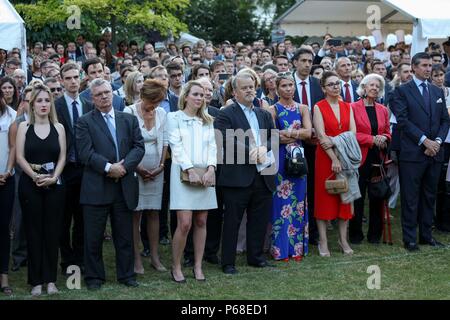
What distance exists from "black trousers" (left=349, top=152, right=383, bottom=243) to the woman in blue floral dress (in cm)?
103

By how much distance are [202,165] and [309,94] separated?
233 centimetres

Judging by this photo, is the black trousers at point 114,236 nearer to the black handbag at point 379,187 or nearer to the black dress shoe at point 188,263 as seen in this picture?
the black dress shoe at point 188,263

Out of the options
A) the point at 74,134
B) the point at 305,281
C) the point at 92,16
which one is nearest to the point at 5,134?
the point at 74,134

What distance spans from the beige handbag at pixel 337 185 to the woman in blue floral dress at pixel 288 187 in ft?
0.93

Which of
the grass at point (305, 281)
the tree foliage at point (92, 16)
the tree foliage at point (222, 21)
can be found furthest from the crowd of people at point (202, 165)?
the tree foliage at point (222, 21)

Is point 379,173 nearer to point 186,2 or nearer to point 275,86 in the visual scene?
point 275,86

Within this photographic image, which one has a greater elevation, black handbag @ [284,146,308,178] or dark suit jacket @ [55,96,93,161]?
dark suit jacket @ [55,96,93,161]

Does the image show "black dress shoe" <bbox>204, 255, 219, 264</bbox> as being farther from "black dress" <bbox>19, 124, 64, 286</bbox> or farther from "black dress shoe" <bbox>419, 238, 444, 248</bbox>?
"black dress shoe" <bbox>419, 238, 444, 248</bbox>

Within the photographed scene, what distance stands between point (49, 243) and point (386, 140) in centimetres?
409

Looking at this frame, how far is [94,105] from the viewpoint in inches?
307

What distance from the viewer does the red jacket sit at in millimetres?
9062

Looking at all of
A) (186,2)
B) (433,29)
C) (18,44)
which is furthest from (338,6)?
(18,44)

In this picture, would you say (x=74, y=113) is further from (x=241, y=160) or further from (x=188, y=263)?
(x=188, y=263)

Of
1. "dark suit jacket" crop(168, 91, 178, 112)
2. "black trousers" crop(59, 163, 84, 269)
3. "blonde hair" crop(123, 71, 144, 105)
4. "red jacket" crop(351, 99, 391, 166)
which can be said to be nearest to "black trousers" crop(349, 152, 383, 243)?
"red jacket" crop(351, 99, 391, 166)
